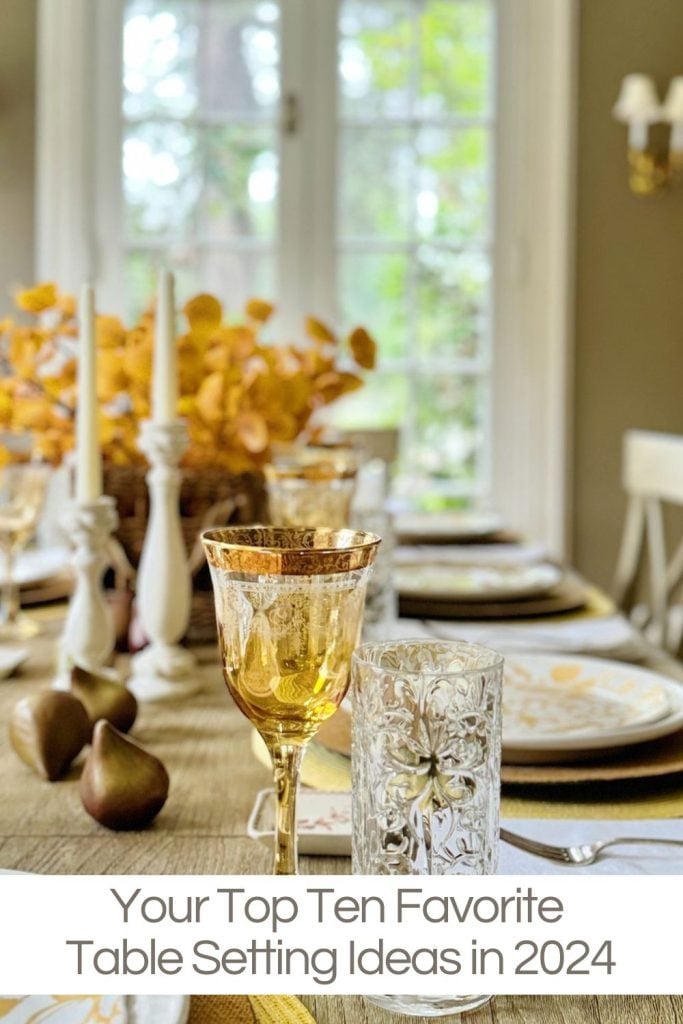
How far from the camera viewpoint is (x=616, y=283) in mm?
3461

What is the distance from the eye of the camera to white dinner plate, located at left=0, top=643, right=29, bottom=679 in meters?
1.09

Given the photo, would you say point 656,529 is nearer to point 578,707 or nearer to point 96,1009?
point 578,707

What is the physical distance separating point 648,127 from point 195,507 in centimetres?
263

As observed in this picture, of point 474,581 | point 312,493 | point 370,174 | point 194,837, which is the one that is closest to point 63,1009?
point 194,837

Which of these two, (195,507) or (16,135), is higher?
(16,135)

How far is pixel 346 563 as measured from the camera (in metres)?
0.53

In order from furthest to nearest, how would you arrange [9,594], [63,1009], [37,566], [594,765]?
[37,566], [9,594], [594,765], [63,1009]

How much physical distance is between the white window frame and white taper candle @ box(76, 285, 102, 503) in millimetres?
2329

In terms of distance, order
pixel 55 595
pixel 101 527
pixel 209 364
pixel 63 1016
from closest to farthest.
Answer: pixel 63 1016 < pixel 101 527 < pixel 209 364 < pixel 55 595

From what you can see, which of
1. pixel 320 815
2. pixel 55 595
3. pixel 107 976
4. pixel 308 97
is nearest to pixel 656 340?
pixel 308 97

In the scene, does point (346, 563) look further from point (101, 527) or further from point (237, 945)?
point (101, 527)

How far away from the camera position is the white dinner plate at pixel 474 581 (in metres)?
1.43

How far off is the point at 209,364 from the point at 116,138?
2282 mm

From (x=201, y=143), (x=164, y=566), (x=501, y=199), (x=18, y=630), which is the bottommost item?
(x=18, y=630)
